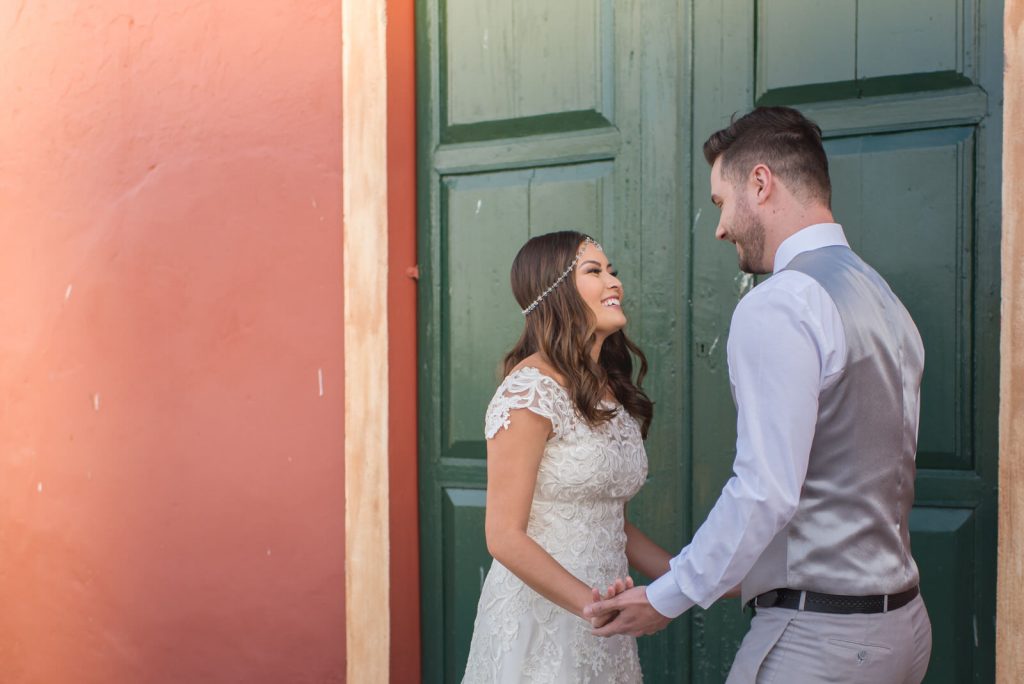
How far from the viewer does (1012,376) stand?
2.55 meters

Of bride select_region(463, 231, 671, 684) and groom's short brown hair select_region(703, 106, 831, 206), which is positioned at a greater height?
groom's short brown hair select_region(703, 106, 831, 206)

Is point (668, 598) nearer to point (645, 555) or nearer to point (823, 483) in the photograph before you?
point (823, 483)

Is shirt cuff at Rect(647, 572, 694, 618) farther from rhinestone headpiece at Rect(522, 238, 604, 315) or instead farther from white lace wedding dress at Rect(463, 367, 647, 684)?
rhinestone headpiece at Rect(522, 238, 604, 315)

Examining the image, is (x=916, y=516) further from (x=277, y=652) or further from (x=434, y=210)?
(x=277, y=652)

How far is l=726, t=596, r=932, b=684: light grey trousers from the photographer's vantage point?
1915 mm

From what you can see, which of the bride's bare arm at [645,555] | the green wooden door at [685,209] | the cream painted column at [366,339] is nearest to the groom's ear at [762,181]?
the green wooden door at [685,209]

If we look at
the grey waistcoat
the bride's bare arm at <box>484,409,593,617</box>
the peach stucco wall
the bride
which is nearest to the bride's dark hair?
the bride

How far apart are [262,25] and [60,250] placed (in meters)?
1.33

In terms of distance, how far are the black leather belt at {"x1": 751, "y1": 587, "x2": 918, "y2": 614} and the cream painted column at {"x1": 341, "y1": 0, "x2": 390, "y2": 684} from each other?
183 centimetres

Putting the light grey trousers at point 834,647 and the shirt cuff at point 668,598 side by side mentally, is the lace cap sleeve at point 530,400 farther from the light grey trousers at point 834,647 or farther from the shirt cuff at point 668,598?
the light grey trousers at point 834,647

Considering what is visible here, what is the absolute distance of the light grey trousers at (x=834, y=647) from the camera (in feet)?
6.28

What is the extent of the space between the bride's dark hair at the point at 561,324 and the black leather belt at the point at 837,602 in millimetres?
741

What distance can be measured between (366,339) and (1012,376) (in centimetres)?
206

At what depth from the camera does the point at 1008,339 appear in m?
2.56
